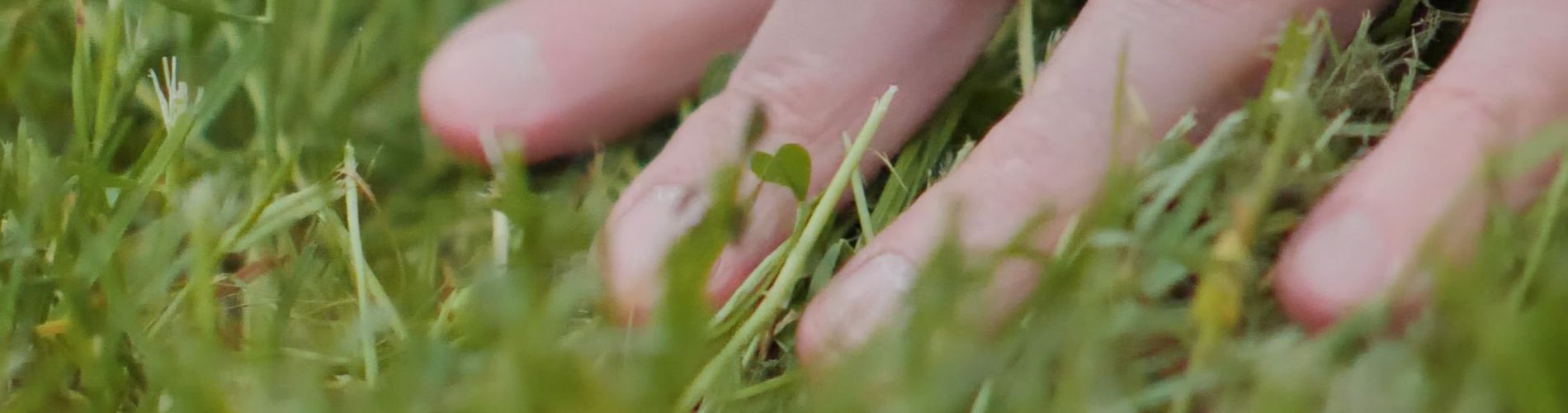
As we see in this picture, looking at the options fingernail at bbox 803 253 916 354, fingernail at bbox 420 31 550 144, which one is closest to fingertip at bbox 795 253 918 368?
fingernail at bbox 803 253 916 354

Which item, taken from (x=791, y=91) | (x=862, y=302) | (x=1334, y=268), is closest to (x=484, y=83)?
(x=791, y=91)

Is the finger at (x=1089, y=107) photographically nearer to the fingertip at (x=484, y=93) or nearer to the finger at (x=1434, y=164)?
the finger at (x=1434, y=164)

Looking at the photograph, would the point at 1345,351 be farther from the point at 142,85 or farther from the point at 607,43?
the point at 142,85

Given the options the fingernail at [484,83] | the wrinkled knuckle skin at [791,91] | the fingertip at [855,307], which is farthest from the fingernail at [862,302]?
the fingernail at [484,83]

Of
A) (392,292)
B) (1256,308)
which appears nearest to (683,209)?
(392,292)

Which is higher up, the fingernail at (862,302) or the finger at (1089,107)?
the finger at (1089,107)
